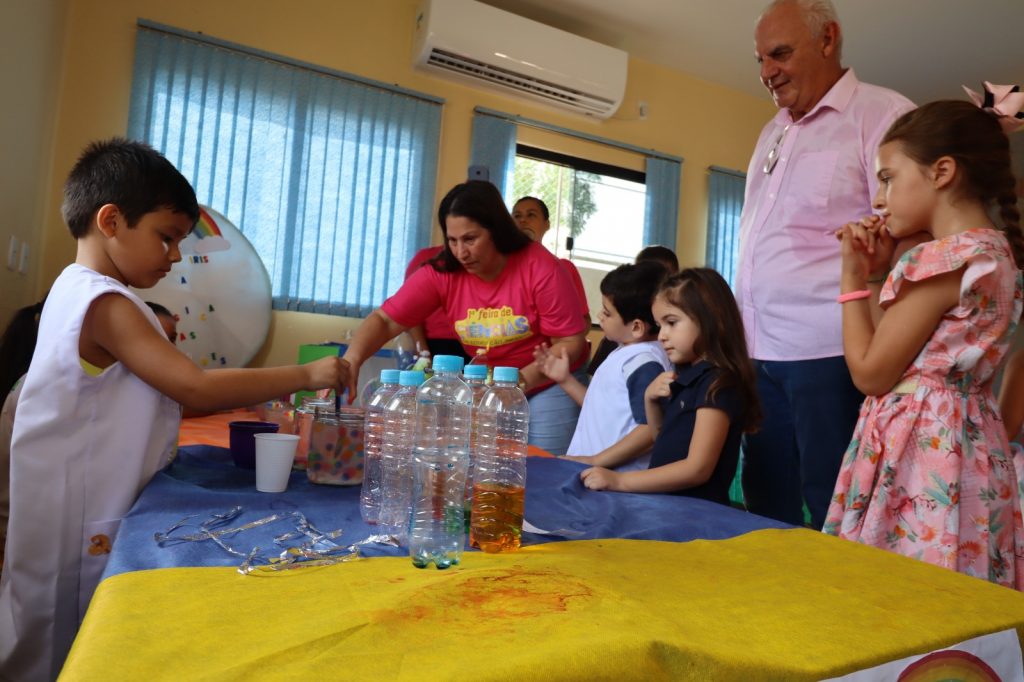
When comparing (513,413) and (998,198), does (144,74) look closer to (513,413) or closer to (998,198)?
(513,413)

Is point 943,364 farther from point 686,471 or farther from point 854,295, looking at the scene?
point 686,471

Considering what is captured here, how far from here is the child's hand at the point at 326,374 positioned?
136 centimetres

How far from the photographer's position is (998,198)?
1372 mm

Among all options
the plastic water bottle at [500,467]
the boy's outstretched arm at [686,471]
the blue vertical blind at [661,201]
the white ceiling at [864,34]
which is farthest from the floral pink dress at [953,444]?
the blue vertical blind at [661,201]

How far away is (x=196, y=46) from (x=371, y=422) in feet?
11.4

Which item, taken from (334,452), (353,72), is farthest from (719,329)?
(353,72)

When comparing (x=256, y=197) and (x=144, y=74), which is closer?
(x=144, y=74)

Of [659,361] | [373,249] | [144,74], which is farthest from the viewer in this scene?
[373,249]

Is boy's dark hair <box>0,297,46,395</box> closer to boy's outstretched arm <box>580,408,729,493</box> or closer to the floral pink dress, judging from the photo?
boy's outstretched arm <box>580,408,729,493</box>

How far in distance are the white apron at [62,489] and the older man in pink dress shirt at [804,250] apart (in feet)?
4.88

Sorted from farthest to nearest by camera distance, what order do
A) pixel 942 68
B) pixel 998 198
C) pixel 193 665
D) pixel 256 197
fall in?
pixel 942 68 < pixel 256 197 < pixel 998 198 < pixel 193 665

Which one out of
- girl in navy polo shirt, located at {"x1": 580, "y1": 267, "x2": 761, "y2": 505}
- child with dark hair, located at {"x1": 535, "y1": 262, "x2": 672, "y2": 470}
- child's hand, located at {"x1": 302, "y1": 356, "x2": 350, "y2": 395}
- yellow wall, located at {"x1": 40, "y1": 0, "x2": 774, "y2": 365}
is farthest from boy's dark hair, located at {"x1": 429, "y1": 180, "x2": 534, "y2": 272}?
yellow wall, located at {"x1": 40, "y1": 0, "x2": 774, "y2": 365}

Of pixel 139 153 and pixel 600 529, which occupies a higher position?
pixel 139 153

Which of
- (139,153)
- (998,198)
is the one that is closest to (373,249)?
(139,153)
